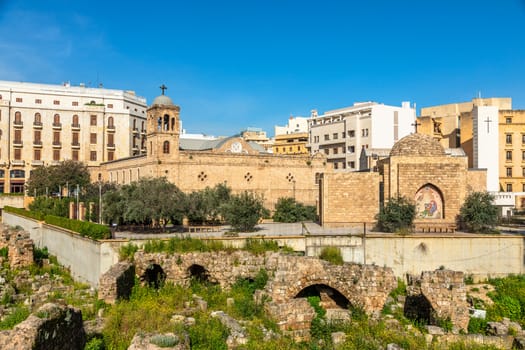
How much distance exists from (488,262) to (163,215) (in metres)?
16.7

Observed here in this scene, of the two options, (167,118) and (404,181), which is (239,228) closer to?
(404,181)

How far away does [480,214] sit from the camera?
2627 centimetres

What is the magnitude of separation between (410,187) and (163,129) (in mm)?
20352

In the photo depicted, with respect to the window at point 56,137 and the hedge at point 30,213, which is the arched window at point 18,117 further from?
the hedge at point 30,213

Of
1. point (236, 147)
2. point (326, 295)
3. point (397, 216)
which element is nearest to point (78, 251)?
point (326, 295)

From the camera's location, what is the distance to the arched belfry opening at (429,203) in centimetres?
2850

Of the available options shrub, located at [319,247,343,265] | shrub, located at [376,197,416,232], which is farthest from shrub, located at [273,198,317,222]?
shrub, located at [319,247,343,265]

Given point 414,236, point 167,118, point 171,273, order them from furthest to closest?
1. point 167,118
2. point 414,236
3. point 171,273

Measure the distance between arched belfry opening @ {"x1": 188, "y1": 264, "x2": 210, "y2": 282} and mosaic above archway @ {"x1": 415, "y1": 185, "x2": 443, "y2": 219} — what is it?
1429 cm

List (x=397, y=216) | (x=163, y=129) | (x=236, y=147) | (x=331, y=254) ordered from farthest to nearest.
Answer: (x=236, y=147), (x=163, y=129), (x=397, y=216), (x=331, y=254)

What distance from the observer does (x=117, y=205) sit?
2722 centimetres

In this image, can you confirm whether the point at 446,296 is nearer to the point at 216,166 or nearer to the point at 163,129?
the point at 216,166

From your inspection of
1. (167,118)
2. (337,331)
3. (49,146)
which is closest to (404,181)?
(337,331)

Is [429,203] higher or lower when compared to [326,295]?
higher
